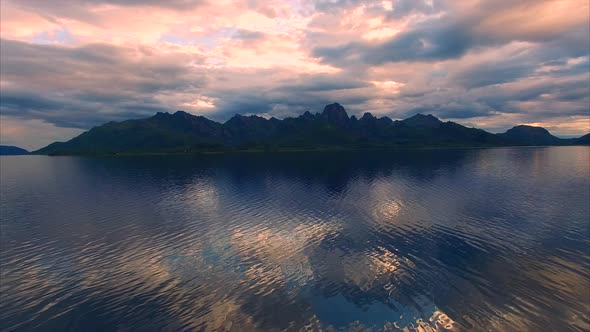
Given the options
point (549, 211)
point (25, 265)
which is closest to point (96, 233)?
point (25, 265)

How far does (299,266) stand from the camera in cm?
3969

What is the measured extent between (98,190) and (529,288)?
12618cm

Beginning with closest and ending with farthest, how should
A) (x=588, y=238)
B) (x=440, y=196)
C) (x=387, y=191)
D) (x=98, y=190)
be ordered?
1. (x=588, y=238)
2. (x=440, y=196)
3. (x=387, y=191)
4. (x=98, y=190)

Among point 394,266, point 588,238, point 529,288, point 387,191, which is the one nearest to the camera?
point 529,288

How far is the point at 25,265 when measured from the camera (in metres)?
40.4

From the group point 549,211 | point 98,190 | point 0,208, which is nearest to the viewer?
point 549,211

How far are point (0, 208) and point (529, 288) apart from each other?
119m

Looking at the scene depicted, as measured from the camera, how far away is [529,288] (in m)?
32.5

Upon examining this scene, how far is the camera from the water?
28.0m

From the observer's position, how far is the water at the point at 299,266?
28.0m

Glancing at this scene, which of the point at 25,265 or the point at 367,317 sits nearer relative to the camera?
the point at 367,317

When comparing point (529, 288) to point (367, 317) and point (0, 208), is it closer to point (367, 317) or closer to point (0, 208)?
point (367, 317)

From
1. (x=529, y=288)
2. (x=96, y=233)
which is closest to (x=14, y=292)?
(x=96, y=233)

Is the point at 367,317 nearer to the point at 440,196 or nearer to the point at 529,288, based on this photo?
the point at 529,288
